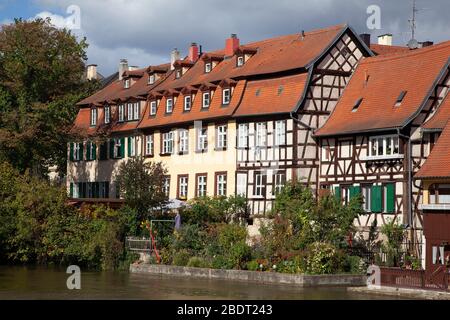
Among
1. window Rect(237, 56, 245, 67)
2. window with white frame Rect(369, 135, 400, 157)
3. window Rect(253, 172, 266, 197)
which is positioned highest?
window Rect(237, 56, 245, 67)

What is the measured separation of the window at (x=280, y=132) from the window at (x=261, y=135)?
0.92 metres

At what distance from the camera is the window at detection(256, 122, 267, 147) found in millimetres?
52531

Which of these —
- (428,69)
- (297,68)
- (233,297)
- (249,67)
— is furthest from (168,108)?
(233,297)

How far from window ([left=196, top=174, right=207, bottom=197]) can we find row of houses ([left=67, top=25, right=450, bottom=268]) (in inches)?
3.4

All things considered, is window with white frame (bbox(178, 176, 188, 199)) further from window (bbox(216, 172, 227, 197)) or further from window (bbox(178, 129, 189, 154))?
Result: window (bbox(216, 172, 227, 197))

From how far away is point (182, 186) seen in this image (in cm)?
5872

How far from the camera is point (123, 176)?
51.2 meters

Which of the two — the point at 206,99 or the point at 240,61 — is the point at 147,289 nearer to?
the point at 206,99

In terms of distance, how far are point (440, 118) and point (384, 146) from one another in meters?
2.84

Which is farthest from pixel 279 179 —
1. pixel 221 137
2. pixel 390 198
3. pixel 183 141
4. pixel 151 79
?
pixel 151 79

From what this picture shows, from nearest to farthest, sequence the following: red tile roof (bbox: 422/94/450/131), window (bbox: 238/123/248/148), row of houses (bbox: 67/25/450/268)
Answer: red tile roof (bbox: 422/94/450/131) < row of houses (bbox: 67/25/450/268) < window (bbox: 238/123/248/148)

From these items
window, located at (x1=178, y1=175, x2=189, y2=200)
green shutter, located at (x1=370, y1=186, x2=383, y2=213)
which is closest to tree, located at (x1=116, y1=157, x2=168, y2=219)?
window, located at (x1=178, y1=175, x2=189, y2=200)

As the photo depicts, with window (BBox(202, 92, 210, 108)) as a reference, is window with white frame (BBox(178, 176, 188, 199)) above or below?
below
